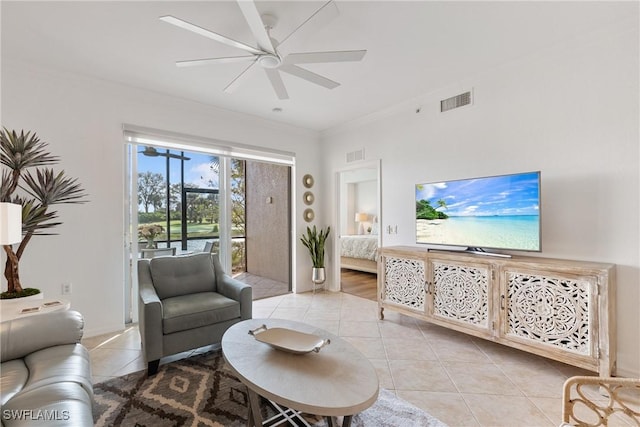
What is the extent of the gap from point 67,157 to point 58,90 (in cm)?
67

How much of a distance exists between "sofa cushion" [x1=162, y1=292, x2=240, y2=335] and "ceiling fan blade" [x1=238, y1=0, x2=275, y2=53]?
211 centimetres

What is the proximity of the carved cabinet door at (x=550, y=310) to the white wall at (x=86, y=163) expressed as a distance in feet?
13.0

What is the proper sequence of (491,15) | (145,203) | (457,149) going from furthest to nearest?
(145,203) < (457,149) < (491,15)

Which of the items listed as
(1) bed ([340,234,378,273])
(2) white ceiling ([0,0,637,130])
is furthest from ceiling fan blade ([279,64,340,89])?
(1) bed ([340,234,378,273])

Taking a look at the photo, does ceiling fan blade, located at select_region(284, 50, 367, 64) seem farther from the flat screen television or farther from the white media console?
the white media console

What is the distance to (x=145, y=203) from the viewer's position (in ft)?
11.6

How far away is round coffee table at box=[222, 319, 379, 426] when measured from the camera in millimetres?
1219

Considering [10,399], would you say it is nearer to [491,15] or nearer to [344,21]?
[344,21]

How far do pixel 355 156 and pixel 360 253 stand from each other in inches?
84.4

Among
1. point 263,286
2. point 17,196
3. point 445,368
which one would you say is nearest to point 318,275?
point 263,286

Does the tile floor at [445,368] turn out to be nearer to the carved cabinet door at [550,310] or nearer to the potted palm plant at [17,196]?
the carved cabinet door at [550,310]

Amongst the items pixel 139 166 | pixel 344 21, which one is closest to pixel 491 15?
pixel 344 21

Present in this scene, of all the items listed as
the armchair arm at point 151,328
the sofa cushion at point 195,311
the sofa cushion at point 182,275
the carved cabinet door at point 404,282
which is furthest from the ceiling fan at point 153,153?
the carved cabinet door at point 404,282

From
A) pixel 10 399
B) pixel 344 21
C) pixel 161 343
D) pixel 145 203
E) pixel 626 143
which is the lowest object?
pixel 161 343
